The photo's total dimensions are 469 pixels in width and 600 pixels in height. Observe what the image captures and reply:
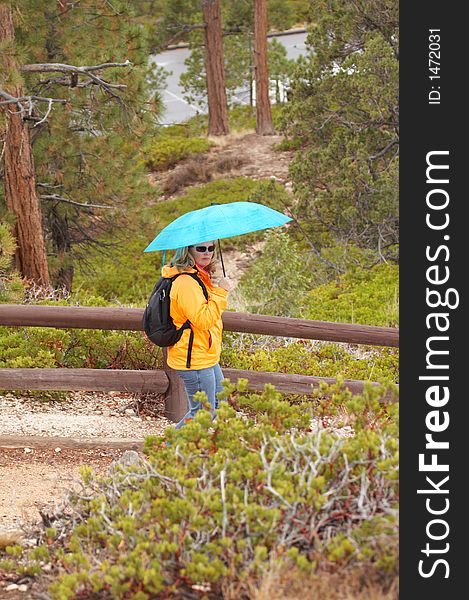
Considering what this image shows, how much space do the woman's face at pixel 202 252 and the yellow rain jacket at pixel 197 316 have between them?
7 centimetres

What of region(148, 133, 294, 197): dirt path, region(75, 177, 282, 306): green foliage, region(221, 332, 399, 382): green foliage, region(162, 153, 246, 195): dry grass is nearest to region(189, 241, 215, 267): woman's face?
region(221, 332, 399, 382): green foliage

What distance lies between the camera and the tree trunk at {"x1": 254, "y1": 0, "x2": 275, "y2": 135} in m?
24.9

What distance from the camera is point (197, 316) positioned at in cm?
539

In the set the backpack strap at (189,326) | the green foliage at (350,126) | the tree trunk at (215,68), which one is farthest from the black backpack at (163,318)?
the tree trunk at (215,68)

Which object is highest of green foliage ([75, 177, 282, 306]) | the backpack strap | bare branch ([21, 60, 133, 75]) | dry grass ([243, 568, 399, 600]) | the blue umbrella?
bare branch ([21, 60, 133, 75])

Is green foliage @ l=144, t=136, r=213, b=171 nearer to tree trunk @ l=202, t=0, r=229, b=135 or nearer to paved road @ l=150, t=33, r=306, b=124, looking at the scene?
tree trunk @ l=202, t=0, r=229, b=135

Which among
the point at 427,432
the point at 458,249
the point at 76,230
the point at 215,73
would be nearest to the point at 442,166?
the point at 458,249

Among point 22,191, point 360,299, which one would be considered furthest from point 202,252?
point 360,299

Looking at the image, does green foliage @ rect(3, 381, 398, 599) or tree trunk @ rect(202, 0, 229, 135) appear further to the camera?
tree trunk @ rect(202, 0, 229, 135)

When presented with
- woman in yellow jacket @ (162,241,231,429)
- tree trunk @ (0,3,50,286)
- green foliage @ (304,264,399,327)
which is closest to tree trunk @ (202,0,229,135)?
green foliage @ (304,264,399,327)

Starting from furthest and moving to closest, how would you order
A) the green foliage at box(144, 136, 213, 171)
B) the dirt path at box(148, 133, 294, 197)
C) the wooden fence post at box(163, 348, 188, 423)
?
the green foliage at box(144, 136, 213, 171) → the dirt path at box(148, 133, 294, 197) → the wooden fence post at box(163, 348, 188, 423)

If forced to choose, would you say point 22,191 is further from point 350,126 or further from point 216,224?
point 216,224

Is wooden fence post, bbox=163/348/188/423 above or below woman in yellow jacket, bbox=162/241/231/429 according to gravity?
below

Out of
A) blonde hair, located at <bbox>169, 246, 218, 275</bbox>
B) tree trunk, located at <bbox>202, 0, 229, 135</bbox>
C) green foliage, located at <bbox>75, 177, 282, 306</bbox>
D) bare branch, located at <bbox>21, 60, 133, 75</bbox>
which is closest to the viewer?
blonde hair, located at <bbox>169, 246, 218, 275</bbox>
